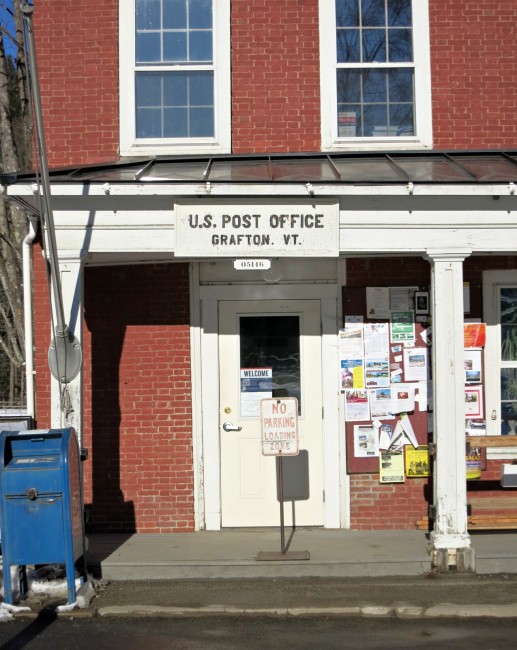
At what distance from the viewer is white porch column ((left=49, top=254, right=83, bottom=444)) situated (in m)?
7.62

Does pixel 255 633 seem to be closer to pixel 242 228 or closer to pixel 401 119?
pixel 242 228

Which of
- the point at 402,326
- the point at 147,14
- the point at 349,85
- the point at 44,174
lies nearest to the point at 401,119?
the point at 349,85

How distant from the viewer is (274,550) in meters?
8.18

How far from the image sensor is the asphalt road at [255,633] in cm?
617

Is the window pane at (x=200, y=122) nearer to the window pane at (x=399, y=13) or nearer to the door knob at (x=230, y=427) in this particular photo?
the window pane at (x=399, y=13)

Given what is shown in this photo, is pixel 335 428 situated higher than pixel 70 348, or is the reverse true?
pixel 70 348

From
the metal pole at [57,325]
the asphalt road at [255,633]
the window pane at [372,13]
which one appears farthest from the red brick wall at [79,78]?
the asphalt road at [255,633]

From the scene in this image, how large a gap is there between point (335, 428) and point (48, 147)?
430 centimetres

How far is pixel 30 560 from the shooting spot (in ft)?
22.7

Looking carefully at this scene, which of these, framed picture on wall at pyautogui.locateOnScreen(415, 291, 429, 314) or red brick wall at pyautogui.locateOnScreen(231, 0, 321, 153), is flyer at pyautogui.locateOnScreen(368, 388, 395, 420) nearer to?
framed picture on wall at pyautogui.locateOnScreen(415, 291, 429, 314)

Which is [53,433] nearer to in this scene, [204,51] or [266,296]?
[266,296]

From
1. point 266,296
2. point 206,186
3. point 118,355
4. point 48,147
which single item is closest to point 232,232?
point 206,186

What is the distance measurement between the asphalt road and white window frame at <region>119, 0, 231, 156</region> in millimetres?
4892

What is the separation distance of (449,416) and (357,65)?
161 inches
